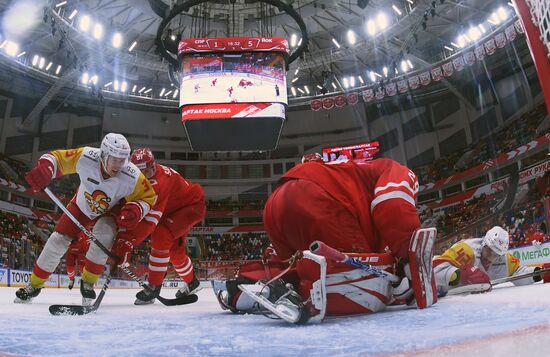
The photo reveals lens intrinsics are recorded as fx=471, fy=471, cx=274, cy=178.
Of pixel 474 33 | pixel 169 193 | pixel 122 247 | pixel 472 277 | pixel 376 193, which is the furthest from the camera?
pixel 474 33

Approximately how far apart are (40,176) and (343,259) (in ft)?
6.45

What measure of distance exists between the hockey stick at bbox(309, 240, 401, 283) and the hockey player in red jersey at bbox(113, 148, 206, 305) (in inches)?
83.0

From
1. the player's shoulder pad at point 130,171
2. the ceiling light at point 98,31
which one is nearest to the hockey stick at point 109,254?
the player's shoulder pad at point 130,171

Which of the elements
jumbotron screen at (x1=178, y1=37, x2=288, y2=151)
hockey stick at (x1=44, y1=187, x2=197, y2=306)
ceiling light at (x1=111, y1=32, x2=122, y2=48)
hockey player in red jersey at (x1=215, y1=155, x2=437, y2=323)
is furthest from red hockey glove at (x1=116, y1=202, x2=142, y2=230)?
ceiling light at (x1=111, y1=32, x2=122, y2=48)

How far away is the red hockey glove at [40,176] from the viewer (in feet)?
9.11

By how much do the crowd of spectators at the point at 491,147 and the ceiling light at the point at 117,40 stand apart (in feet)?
44.7

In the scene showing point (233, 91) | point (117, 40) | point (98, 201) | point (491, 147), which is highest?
point (117, 40)

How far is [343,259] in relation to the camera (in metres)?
1.76

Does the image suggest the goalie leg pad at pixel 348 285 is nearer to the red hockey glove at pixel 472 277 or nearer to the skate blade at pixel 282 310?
the skate blade at pixel 282 310

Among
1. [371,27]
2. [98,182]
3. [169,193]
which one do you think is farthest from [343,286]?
[371,27]

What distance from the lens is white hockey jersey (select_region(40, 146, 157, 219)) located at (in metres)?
3.05

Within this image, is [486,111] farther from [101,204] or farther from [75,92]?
[101,204]

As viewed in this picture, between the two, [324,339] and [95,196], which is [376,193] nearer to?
[324,339]

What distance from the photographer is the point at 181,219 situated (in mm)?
4324
